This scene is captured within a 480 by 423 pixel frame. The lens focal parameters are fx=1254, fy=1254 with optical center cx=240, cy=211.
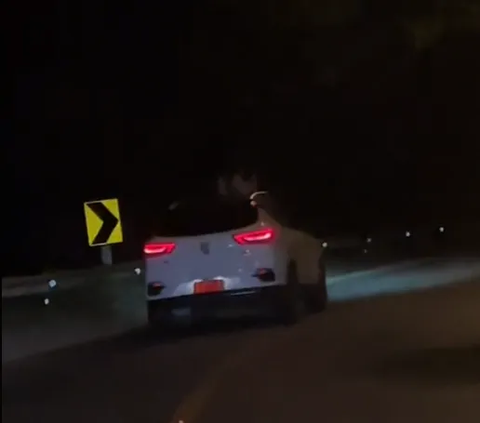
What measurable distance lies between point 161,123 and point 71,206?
10651 mm

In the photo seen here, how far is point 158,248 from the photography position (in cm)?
1564

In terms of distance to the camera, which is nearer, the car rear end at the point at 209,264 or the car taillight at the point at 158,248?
the car rear end at the point at 209,264

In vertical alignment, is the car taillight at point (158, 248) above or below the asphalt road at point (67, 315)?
below

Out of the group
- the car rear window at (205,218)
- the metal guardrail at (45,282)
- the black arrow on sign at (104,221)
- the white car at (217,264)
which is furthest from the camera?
the car rear window at (205,218)

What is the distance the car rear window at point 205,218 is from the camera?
51.4ft

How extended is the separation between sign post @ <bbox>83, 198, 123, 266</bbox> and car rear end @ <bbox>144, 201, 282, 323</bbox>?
7909 mm

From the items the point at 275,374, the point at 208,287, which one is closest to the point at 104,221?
the point at 275,374

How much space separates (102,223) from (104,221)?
5cm

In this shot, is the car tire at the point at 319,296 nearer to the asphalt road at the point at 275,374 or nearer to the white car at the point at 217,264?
the asphalt road at the point at 275,374

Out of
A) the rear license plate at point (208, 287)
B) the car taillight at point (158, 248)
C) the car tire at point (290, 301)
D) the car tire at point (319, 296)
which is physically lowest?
the car tire at point (319, 296)

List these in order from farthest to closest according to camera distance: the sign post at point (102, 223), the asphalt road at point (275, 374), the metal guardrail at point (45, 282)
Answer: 1. the asphalt road at point (275, 374)
2. the sign post at point (102, 223)
3. the metal guardrail at point (45, 282)

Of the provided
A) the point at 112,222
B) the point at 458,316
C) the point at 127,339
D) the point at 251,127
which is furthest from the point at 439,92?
the point at 112,222

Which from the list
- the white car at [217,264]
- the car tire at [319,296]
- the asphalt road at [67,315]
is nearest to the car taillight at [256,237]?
the white car at [217,264]

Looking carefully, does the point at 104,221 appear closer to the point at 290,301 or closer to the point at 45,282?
the point at 45,282
